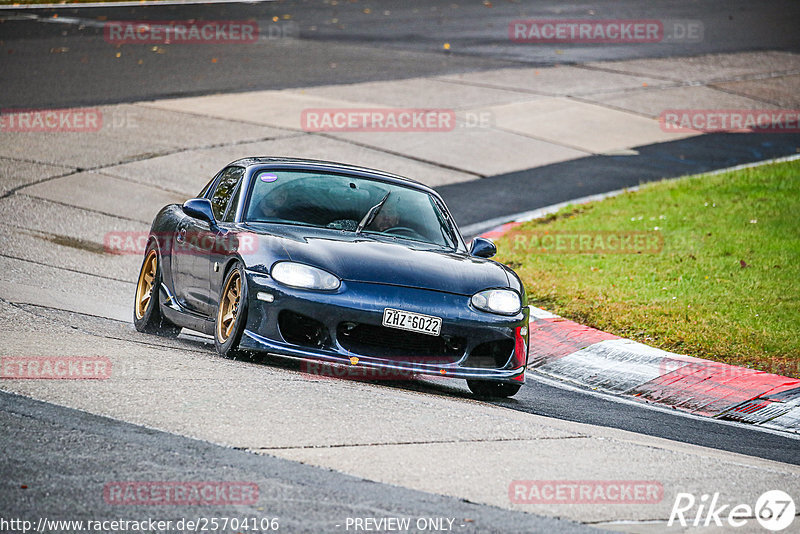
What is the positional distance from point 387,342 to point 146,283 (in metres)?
2.97

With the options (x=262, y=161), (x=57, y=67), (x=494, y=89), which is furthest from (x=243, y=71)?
(x=262, y=161)

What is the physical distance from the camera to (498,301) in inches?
300

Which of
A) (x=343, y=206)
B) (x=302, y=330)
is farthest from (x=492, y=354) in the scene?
(x=343, y=206)

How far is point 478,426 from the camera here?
6340 mm

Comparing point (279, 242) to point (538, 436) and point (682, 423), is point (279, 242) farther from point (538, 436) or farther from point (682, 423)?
point (682, 423)

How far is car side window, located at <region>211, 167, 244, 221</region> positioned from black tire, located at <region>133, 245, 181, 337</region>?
661mm

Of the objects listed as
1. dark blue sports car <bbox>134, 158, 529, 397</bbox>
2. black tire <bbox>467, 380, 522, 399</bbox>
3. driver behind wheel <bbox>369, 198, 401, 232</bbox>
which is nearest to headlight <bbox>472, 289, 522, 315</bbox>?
dark blue sports car <bbox>134, 158, 529, 397</bbox>

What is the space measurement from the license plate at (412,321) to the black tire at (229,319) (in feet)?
2.99

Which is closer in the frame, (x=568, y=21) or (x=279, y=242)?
(x=279, y=242)

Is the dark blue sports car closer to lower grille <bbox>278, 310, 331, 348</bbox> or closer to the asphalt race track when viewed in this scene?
lower grille <bbox>278, 310, 331, 348</bbox>

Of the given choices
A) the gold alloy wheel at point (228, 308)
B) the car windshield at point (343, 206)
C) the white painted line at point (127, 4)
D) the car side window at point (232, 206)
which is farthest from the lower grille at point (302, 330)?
the white painted line at point (127, 4)

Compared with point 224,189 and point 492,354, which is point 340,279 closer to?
point 492,354

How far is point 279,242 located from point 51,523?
11.2 ft

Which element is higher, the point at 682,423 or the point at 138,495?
the point at 138,495
